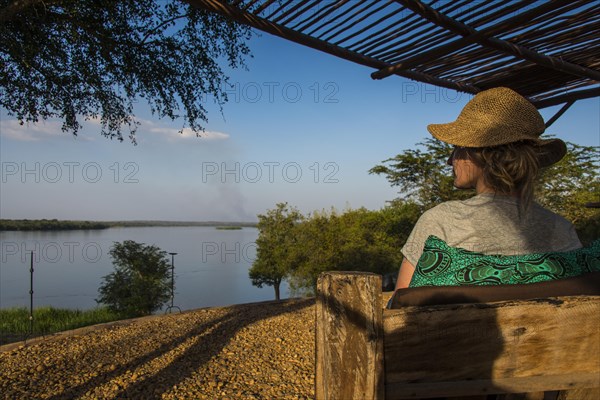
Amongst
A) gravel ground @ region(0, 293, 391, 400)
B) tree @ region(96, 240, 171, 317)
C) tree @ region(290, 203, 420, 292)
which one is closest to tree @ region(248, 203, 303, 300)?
tree @ region(290, 203, 420, 292)

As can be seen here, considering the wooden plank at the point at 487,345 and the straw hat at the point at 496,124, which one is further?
the straw hat at the point at 496,124

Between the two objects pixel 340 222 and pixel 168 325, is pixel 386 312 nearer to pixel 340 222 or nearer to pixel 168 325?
pixel 168 325

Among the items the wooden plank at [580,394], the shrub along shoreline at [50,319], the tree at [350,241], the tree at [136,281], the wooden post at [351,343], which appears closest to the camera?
the wooden post at [351,343]

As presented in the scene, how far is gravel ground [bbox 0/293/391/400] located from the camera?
3.25 m

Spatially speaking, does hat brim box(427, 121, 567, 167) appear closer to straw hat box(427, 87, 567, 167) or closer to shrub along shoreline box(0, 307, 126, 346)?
straw hat box(427, 87, 567, 167)

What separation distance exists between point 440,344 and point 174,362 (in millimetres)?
3544

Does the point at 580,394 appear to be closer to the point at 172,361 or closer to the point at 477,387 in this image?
the point at 477,387

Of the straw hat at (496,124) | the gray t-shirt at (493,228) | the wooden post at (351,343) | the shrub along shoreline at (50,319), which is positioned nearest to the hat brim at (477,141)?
the straw hat at (496,124)

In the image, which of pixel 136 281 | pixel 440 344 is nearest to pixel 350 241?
pixel 136 281

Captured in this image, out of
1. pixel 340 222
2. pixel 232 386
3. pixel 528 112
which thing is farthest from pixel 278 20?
pixel 340 222

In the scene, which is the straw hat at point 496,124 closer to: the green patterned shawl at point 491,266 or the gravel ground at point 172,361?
the green patterned shawl at point 491,266

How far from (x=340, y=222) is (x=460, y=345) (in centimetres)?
1517

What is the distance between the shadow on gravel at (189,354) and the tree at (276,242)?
992cm

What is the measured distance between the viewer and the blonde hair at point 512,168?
137 cm
